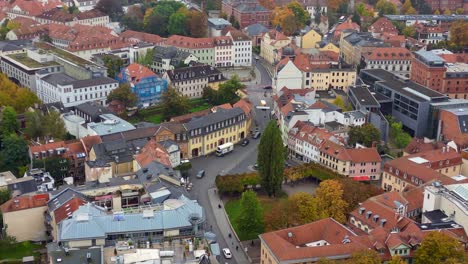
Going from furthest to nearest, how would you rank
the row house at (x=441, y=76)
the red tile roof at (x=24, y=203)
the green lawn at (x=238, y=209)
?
the row house at (x=441, y=76) < the green lawn at (x=238, y=209) < the red tile roof at (x=24, y=203)

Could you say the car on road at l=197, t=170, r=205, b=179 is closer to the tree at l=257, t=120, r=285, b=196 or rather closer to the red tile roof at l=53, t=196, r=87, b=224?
the tree at l=257, t=120, r=285, b=196

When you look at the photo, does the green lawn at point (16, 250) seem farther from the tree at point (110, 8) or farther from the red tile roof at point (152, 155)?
the tree at point (110, 8)

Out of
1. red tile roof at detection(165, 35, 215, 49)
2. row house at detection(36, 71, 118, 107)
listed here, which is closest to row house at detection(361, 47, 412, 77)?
red tile roof at detection(165, 35, 215, 49)

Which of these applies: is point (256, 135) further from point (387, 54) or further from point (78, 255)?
point (78, 255)

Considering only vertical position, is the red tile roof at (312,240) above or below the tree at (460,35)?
below

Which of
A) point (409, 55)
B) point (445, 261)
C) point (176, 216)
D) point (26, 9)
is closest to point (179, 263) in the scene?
point (176, 216)

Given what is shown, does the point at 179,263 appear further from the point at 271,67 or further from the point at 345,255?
the point at 271,67

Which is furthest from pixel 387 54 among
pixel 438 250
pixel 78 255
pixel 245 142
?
pixel 78 255

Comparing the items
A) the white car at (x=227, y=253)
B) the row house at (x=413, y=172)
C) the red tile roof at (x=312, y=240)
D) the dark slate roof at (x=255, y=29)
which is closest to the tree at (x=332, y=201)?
the red tile roof at (x=312, y=240)
